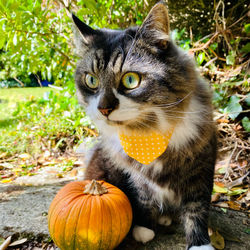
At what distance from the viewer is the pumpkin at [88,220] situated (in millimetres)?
1257

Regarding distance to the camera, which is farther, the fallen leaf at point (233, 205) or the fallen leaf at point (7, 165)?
the fallen leaf at point (7, 165)

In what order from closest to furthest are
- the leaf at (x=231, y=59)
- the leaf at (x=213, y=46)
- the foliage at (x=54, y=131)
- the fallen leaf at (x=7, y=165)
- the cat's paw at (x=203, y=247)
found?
the cat's paw at (x=203, y=247) → the leaf at (x=231, y=59) → the leaf at (x=213, y=46) → the fallen leaf at (x=7, y=165) → the foliage at (x=54, y=131)

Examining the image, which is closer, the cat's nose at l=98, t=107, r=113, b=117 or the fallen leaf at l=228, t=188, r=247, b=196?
the cat's nose at l=98, t=107, r=113, b=117

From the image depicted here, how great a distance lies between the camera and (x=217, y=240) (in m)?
1.46

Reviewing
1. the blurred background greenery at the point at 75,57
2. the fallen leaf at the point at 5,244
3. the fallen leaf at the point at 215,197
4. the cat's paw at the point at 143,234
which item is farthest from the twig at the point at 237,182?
the fallen leaf at the point at 5,244

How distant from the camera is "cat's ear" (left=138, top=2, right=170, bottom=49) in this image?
48.6 inches

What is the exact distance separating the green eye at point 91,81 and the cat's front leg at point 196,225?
0.93 metres

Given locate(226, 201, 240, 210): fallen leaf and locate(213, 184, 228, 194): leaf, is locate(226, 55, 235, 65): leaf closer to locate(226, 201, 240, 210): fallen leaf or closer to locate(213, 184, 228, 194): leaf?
locate(213, 184, 228, 194): leaf

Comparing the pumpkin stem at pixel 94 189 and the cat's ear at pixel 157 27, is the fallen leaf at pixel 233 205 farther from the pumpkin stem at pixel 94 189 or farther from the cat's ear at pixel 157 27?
the cat's ear at pixel 157 27

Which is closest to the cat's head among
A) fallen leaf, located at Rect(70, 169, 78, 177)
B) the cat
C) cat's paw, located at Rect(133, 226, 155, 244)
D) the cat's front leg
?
the cat

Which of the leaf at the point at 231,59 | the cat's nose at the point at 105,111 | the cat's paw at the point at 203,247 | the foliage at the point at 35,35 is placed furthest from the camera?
the leaf at the point at 231,59

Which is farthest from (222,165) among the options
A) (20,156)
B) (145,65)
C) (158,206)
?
(20,156)

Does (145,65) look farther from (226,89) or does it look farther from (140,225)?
(226,89)

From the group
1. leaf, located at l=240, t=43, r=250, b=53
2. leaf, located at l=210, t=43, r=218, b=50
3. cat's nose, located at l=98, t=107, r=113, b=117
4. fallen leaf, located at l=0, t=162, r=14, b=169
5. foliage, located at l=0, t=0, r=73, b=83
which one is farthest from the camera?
fallen leaf, located at l=0, t=162, r=14, b=169
